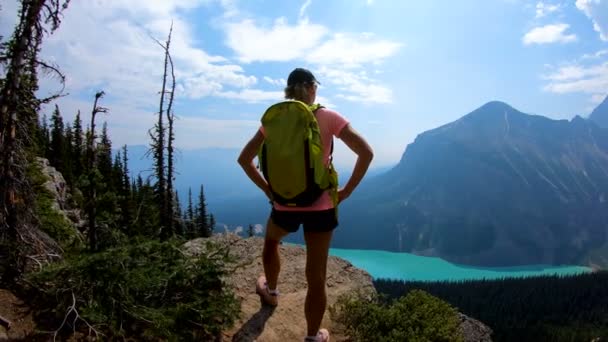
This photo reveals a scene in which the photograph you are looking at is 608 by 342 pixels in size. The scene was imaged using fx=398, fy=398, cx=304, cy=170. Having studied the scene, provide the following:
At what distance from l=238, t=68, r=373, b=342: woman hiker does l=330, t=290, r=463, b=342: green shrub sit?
96 cm

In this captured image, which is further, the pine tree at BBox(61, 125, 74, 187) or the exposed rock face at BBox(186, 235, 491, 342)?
the pine tree at BBox(61, 125, 74, 187)

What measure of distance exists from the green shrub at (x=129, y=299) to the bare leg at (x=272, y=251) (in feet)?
1.73

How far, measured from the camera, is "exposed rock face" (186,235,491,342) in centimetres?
480

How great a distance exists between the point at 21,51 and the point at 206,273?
10.4 feet

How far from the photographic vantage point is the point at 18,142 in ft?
14.6

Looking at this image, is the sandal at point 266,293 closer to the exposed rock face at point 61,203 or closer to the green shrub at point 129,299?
the green shrub at point 129,299

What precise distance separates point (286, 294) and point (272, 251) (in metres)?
1.84

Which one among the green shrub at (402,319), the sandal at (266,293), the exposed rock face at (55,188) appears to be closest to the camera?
the green shrub at (402,319)

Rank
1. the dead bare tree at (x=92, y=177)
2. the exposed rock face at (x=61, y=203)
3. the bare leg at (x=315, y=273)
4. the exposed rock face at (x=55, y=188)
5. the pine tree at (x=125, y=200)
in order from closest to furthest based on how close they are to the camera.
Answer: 1. the bare leg at (x=315, y=273)
2. the dead bare tree at (x=92, y=177)
3. the exposed rock face at (x=61, y=203)
4. the exposed rock face at (x=55, y=188)
5. the pine tree at (x=125, y=200)

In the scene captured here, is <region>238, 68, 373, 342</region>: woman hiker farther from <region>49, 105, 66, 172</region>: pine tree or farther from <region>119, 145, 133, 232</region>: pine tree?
<region>49, 105, 66, 172</region>: pine tree

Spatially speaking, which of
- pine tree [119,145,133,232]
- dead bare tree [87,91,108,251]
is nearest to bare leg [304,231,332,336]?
dead bare tree [87,91,108,251]

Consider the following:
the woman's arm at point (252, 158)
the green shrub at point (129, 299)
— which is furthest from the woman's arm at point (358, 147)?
the green shrub at point (129, 299)

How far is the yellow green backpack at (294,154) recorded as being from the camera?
3.35 meters

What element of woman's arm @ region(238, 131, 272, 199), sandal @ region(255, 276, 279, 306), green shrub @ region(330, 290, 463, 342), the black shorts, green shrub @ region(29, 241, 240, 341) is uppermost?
woman's arm @ region(238, 131, 272, 199)
